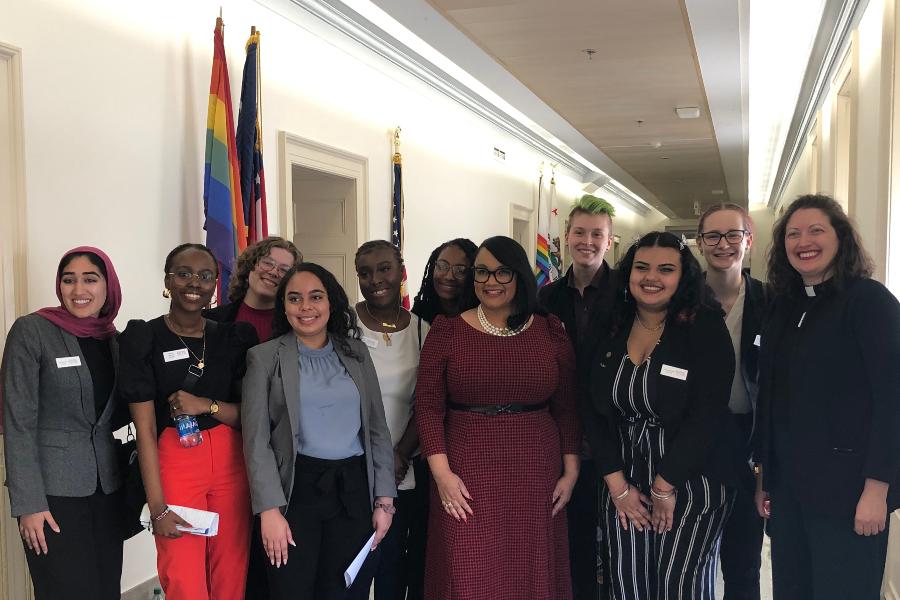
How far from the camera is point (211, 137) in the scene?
3941mm

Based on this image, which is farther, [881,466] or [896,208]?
[896,208]

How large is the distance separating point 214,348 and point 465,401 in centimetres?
88

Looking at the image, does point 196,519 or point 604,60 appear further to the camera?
point 604,60

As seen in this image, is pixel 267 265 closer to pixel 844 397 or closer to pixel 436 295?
pixel 436 295

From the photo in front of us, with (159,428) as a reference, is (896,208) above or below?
above

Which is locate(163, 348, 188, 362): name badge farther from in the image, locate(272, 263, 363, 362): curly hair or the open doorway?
the open doorway

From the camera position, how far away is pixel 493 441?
2537 mm

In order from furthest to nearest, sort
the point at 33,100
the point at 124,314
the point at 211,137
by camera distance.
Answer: the point at 211,137 < the point at 124,314 < the point at 33,100

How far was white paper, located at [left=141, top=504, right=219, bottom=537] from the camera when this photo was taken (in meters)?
2.37

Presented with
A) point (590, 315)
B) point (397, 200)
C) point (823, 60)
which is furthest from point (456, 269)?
point (823, 60)

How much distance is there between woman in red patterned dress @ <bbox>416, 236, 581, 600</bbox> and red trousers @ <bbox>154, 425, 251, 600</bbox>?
2.13 ft

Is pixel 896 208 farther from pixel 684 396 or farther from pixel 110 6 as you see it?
pixel 110 6

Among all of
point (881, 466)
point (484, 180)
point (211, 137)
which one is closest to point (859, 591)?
point (881, 466)

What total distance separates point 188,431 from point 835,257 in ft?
7.12
